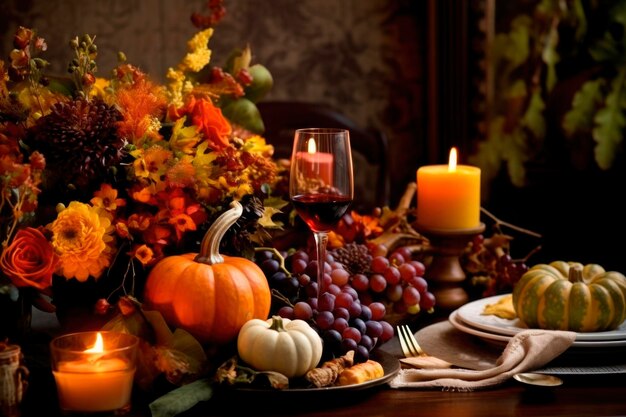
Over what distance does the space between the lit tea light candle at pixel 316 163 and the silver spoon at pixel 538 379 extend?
33 cm

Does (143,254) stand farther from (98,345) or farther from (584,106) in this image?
(584,106)

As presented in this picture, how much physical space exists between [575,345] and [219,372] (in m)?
0.45

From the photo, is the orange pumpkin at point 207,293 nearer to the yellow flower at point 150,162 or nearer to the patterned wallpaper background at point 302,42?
the yellow flower at point 150,162

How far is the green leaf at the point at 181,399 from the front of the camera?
3.13ft

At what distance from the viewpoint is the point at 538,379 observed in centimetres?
107

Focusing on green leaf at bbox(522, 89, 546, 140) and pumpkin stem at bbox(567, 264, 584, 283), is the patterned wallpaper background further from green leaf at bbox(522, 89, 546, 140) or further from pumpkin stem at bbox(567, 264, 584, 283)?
pumpkin stem at bbox(567, 264, 584, 283)

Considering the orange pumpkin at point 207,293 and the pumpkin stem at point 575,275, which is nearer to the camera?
the orange pumpkin at point 207,293

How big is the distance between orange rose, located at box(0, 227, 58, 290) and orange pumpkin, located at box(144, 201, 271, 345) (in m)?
0.13

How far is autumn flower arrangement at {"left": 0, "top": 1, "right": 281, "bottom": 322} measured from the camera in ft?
3.54

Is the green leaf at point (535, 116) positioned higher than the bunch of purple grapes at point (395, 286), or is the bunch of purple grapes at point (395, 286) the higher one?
the green leaf at point (535, 116)

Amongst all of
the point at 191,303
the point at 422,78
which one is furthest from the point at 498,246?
the point at 422,78

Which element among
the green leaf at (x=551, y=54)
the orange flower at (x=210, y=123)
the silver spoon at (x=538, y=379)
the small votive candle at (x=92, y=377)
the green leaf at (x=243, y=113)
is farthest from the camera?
the green leaf at (x=551, y=54)

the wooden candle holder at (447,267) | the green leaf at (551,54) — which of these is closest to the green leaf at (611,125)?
the green leaf at (551,54)

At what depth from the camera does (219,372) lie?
3.30ft
